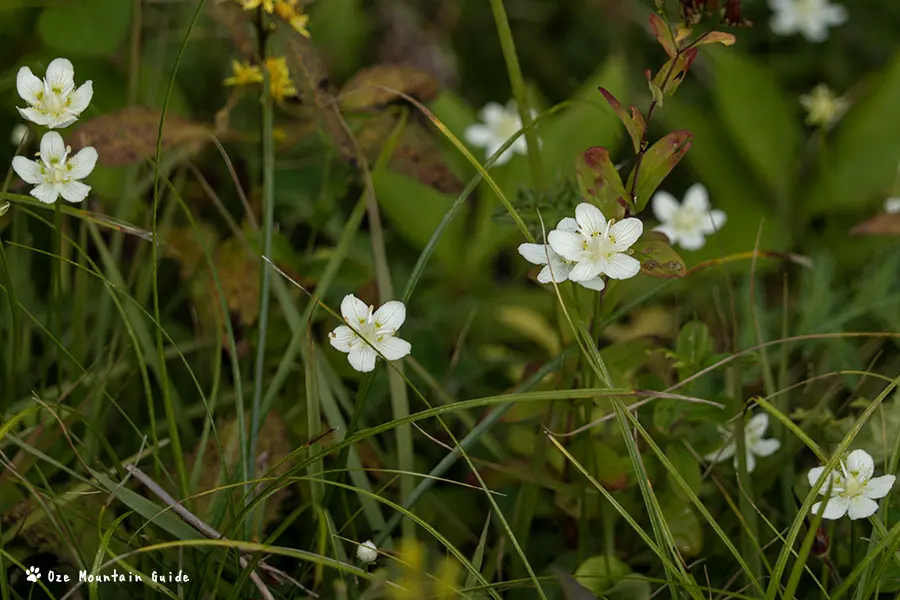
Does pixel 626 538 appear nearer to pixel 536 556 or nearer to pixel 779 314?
pixel 536 556

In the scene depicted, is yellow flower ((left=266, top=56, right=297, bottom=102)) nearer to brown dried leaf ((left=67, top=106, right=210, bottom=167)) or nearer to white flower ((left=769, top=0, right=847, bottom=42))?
brown dried leaf ((left=67, top=106, right=210, bottom=167))

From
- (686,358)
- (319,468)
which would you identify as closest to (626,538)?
(686,358)

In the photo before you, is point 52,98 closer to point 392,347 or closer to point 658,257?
point 392,347

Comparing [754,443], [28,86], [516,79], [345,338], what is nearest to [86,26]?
[28,86]

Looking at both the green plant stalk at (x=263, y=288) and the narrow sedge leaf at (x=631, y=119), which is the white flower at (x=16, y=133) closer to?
the green plant stalk at (x=263, y=288)

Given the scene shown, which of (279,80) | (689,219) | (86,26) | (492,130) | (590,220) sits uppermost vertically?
(86,26)

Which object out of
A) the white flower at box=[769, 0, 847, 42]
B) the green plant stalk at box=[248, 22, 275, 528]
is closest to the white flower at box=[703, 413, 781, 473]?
the green plant stalk at box=[248, 22, 275, 528]
